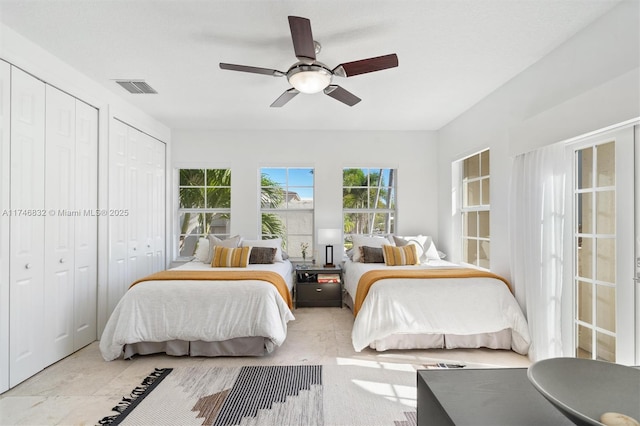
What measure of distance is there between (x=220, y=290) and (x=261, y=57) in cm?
208

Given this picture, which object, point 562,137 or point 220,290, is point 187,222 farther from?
point 562,137

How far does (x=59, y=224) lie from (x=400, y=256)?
3.57 meters

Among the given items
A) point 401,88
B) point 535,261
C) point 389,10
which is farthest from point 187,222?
point 535,261

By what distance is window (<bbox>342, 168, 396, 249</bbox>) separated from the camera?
530 centimetres

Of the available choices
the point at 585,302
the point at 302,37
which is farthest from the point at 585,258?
the point at 302,37

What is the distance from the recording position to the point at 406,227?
5.24 metres

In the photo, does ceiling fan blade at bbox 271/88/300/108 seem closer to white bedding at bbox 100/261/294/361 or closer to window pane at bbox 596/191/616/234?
white bedding at bbox 100/261/294/361

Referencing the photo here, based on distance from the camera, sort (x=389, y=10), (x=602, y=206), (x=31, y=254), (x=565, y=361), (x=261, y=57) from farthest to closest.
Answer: (x=261, y=57) < (x=31, y=254) < (x=602, y=206) < (x=389, y=10) < (x=565, y=361)

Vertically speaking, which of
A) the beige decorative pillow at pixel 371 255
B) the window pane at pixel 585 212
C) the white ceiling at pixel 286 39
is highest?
the white ceiling at pixel 286 39

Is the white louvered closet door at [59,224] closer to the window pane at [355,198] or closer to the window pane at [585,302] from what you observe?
the window pane at [355,198]

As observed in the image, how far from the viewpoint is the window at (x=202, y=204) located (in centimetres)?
526

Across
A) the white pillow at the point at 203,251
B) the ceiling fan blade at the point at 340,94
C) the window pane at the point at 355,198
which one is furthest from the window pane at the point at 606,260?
the white pillow at the point at 203,251

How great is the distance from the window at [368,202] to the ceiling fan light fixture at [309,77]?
262 centimetres

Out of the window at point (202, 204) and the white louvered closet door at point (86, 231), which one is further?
the window at point (202, 204)
